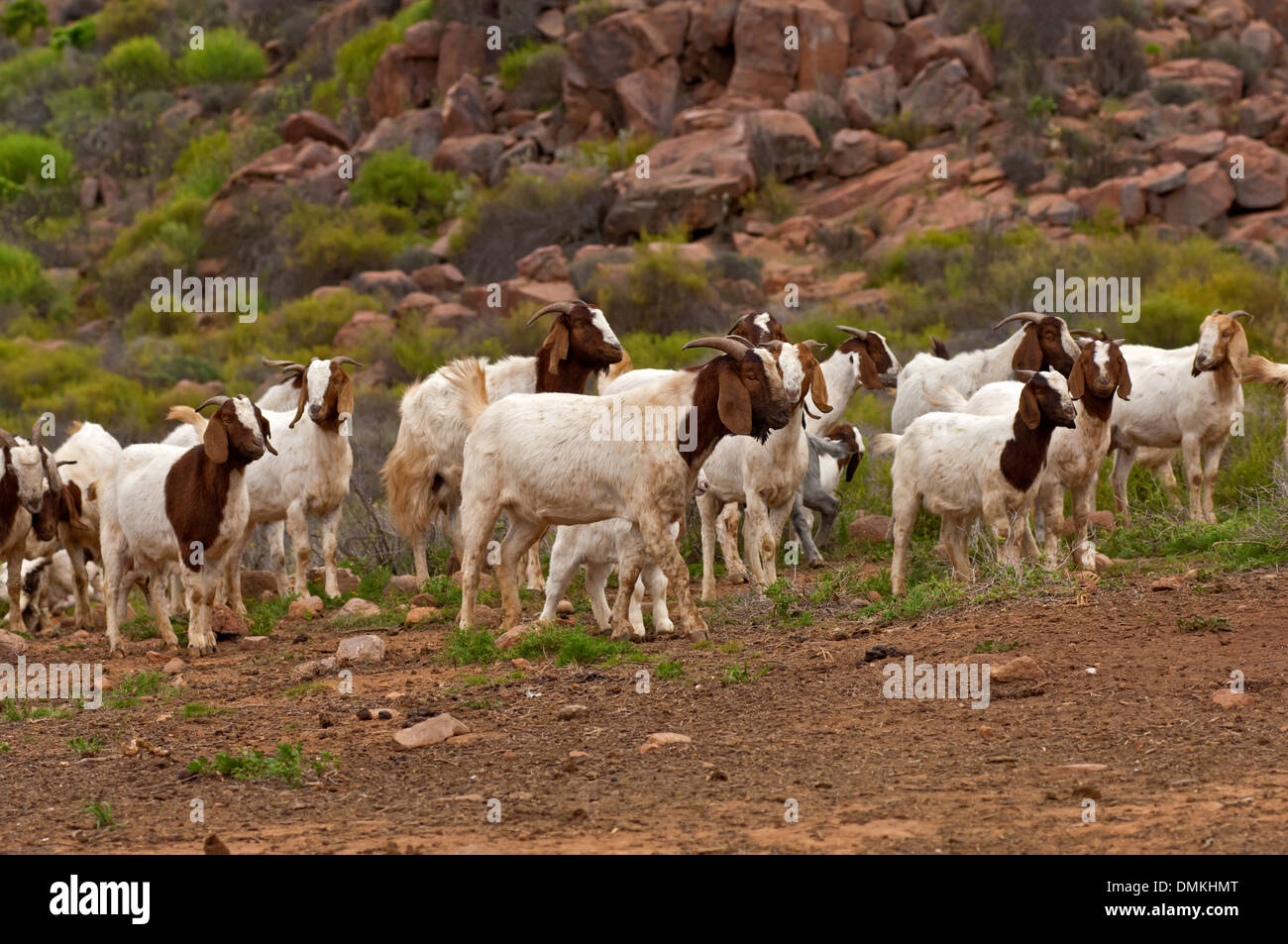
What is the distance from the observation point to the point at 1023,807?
615 cm

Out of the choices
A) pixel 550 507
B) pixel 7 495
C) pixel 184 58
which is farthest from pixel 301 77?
pixel 550 507

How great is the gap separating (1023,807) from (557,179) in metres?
33.5

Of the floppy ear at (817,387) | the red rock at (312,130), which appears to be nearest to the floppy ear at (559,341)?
the floppy ear at (817,387)

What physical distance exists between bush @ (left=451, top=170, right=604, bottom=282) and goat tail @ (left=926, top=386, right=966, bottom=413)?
937 inches

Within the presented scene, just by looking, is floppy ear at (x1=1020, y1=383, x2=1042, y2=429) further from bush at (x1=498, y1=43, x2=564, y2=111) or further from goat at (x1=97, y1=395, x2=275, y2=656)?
bush at (x1=498, y1=43, x2=564, y2=111)

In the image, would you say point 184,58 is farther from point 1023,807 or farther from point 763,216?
point 1023,807

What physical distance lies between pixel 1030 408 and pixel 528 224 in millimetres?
27557

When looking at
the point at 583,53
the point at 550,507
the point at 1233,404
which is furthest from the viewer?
the point at 583,53

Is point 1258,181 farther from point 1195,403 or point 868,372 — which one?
point 868,372

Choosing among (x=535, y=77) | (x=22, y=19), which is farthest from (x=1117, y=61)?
(x=22, y=19)

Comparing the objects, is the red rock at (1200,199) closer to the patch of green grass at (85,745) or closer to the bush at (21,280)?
the bush at (21,280)

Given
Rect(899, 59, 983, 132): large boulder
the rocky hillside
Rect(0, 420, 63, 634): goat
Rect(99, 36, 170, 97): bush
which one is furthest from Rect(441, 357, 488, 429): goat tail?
Rect(99, 36, 170, 97): bush
